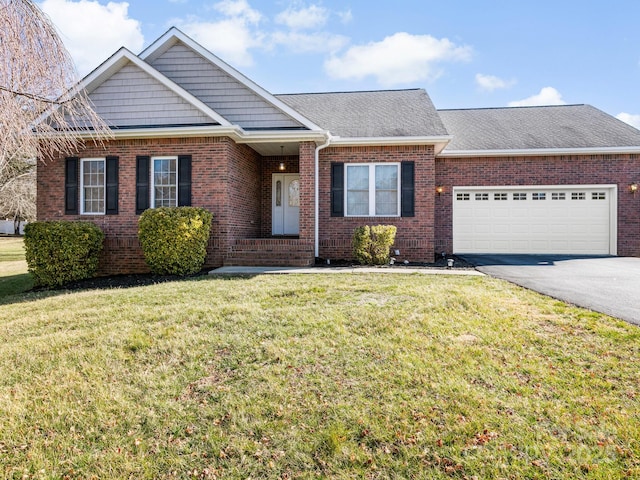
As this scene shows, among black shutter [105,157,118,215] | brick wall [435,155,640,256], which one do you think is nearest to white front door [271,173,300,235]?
black shutter [105,157,118,215]

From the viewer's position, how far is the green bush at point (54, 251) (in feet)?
28.6

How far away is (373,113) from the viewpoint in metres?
12.7

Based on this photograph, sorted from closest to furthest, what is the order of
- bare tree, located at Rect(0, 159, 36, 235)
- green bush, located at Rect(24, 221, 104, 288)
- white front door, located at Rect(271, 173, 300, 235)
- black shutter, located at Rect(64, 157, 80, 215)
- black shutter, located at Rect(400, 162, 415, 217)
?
green bush, located at Rect(24, 221, 104, 288) < black shutter, located at Rect(64, 157, 80, 215) < black shutter, located at Rect(400, 162, 415, 217) < white front door, located at Rect(271, 173, 300, 235) < bare tree, located at Rect(0, 159, 36, 235)

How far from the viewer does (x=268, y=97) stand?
414 inches

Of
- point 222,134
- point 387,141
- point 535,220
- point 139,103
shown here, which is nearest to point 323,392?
point 222,134

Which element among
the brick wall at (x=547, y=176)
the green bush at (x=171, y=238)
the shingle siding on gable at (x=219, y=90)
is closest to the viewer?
the green bush at (x=171, y=238)

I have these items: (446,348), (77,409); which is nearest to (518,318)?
(446,348)

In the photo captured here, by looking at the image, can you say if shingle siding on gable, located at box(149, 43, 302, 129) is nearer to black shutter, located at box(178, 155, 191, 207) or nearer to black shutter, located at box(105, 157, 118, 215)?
black shutter, located at box(178, 155, 191, 207)

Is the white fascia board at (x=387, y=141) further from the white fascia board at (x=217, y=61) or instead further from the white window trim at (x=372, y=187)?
the white fascia board at (x=217, y=61)

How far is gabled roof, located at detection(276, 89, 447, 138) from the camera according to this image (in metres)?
11.2

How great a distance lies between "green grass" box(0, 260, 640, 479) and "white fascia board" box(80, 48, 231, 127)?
6.17 metres

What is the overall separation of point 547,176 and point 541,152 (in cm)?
83

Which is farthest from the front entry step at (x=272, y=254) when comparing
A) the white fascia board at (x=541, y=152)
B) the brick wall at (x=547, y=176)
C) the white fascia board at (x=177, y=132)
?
the white fascia board at (x=541, y=152)

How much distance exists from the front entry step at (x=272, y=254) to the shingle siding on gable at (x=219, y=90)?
3.26 meters
